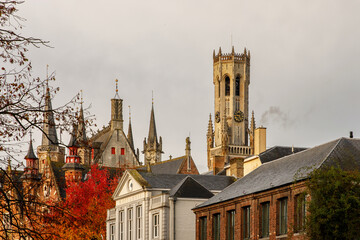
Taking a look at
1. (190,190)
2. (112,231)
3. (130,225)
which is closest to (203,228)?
(190,190)

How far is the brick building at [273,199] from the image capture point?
40719 mm

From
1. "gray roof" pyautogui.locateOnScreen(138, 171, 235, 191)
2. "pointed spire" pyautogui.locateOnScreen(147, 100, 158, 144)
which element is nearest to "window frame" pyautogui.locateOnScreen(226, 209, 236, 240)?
"gray roof" pyautogui.locateOnScreen(138, 171, 235, 191)

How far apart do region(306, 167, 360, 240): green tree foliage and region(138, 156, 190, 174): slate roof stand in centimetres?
6987

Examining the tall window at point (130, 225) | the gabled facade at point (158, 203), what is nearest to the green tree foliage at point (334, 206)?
the gabled facade at point (158, 203)

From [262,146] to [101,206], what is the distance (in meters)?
18.5

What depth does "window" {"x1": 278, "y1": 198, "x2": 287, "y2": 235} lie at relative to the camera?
42.2 metres

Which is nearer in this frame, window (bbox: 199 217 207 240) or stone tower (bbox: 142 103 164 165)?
window (bbox: 199 217 207 240)

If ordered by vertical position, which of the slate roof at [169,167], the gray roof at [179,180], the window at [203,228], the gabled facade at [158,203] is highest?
the slate roof at [169,167]

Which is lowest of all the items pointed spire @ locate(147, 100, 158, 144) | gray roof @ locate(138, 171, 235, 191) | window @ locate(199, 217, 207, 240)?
window @ locate(199, 217, 207, 240)

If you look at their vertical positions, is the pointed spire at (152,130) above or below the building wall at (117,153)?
above

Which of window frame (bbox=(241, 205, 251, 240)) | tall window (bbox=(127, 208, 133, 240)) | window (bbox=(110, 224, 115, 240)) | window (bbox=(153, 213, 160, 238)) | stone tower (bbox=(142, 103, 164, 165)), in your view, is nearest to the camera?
window frame (bbox=(241, 205, 251, 240))

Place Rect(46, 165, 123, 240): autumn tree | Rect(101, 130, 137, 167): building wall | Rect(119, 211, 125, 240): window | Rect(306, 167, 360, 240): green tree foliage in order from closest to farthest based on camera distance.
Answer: Rect(306, 167, 360, 240): green tree foliage
Rect(119, 211, 125, 240): window
Rect(46, 165, 123, 240): autumn tree
Rect(101, 130, 137, 167): building wall

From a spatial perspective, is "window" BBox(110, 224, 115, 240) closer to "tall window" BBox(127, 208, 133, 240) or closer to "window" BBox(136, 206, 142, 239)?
"tall window" BBox(127, 208, 133, 240)

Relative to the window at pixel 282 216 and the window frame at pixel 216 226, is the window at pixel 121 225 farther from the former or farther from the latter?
the window at pixel 282 216
